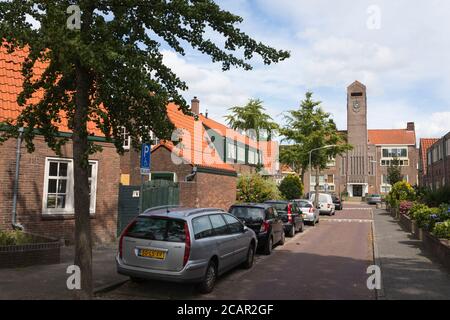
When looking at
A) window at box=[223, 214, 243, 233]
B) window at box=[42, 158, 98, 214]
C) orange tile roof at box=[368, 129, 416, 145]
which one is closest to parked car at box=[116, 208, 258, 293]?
window at box=[223, 214, 243, 233]

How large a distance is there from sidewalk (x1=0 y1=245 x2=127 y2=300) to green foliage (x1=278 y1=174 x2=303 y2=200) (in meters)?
26.3

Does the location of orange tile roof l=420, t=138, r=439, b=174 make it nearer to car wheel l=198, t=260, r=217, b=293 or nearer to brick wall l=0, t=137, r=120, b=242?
brick wall l=0, t=137, r=120, b=242

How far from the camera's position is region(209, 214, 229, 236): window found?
8539 mm

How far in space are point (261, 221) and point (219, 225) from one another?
3961 mm

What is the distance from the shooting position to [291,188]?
35406 mm

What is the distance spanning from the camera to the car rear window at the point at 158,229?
7406mm

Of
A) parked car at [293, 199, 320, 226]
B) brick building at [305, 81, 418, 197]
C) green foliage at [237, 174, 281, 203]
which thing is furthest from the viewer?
brick building at [305, 81, 418, 197]

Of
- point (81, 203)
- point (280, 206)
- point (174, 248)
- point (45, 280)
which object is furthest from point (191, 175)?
point (81, 203)

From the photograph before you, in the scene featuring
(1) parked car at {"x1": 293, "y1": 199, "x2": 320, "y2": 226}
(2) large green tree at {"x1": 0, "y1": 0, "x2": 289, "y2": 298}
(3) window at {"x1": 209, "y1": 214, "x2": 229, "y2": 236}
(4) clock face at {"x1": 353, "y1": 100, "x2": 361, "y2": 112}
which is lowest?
(1) parked car at {"x1": 293, "y1": 199, "x2": 320, "y2": 226}

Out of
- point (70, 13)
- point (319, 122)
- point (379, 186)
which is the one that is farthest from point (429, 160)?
point (70, 13)

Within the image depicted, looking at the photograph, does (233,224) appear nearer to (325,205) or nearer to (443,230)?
(443,230)

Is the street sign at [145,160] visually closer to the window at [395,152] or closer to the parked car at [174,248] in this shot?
the parked car at [174,248]

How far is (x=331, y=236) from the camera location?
18000 mm

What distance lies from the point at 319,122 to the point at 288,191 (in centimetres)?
783
